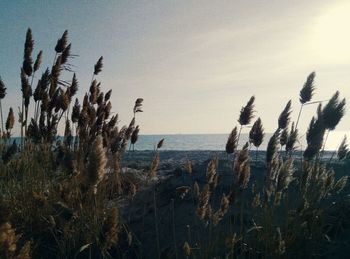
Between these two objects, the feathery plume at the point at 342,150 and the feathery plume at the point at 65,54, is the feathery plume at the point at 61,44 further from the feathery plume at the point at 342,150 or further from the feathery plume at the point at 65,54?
the feathery plume at the point at 342,150

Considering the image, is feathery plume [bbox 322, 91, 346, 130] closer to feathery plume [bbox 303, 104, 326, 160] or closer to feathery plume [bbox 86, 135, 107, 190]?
feathery plume [bbox 303, 104, 326, 160]

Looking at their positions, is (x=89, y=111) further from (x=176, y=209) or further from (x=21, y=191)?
(x=176, y=209)

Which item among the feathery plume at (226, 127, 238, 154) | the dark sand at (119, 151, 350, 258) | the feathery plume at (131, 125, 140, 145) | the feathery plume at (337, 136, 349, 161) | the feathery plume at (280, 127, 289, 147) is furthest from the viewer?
the feathery plume at (131, 125, 140, 145)

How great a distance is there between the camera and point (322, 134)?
3400 millimetres

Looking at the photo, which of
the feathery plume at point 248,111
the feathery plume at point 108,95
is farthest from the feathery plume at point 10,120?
the feathery plume at point 248,111

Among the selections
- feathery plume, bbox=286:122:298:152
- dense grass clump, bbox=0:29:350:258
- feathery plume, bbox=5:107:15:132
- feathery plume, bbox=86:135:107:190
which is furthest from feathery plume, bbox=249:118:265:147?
feathery plume, bbox=5:107:15:132

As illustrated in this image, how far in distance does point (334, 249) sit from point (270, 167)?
1.02 metres

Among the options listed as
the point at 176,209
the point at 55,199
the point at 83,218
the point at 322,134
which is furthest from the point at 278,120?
the point at 55,199

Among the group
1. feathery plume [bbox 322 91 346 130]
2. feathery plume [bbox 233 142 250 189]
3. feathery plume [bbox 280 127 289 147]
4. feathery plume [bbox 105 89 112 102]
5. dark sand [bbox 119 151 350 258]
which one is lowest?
dark sand [bbox 119 151 350 258]

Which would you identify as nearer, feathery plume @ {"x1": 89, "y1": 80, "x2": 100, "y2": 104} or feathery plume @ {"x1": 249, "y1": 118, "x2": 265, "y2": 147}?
feathery plume @ {"x1": 249, "y1": 118, "x2": 265, "y2": 147}

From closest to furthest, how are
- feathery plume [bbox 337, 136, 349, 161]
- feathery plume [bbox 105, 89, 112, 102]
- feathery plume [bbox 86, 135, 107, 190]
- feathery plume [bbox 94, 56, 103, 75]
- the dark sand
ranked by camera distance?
feathery plume [bbox 86, 135, 107, 190] < the dark sand < feathery plume [bbox 337, 136, 349, 161] < feathery plume [bbox 105, 89, 112, 102] < feathery plume [bbox 94, 56, 103, 75]

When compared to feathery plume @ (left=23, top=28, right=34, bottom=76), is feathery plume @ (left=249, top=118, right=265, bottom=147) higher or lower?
lower

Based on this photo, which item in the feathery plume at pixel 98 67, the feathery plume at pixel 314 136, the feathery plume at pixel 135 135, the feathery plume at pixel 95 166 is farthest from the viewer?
the feathery plume at pixel 98 67

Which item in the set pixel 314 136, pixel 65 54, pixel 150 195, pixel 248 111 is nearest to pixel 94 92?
pixel 65 54
